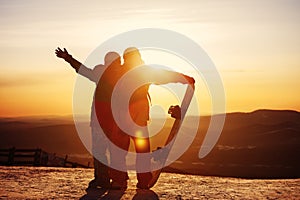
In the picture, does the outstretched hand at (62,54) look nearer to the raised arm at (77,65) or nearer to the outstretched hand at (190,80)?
the raised arm at (77,65)

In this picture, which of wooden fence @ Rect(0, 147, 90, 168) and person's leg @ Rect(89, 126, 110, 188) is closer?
person's leg @ Rect(89, 126, 110, 188)

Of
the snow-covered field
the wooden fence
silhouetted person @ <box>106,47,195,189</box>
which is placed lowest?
the snow-covered field

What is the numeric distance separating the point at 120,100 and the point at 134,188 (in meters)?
1.71

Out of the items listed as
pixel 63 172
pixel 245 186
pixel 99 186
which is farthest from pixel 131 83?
pixel 63 172

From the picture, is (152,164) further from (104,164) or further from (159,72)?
(159,72)

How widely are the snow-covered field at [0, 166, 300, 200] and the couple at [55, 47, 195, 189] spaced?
70 centimetres

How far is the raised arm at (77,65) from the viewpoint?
925 centimetres

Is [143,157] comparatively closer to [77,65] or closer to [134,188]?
[134,188]

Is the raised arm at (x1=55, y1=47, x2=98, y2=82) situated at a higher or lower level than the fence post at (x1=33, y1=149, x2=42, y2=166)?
lower

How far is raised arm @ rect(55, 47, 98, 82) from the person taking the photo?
9.25 meters

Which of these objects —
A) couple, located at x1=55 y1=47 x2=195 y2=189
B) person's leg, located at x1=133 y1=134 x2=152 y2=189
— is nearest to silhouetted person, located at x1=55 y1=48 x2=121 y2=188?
couple, located at x1=55 y1=47 x2=195 y2=189

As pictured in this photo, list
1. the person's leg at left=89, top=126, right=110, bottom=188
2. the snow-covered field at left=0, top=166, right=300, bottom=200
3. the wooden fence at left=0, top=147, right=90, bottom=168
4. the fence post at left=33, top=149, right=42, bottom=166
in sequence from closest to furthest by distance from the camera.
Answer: the snow-covered field at left=0, top=166, right=300, bottom=200
the person's leg at left=89, top=126, right=110, bottom=188
the wooden fence at left=0, top=147, right=90, bottom=168
the fence post at left=33, top=149, right=42, bottom=166

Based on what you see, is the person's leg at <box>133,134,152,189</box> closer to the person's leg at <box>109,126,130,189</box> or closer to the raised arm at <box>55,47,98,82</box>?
the person's leg at <box>109,126,130,189</box>

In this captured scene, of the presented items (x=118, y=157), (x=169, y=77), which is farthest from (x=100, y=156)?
(x=169, y=77)
